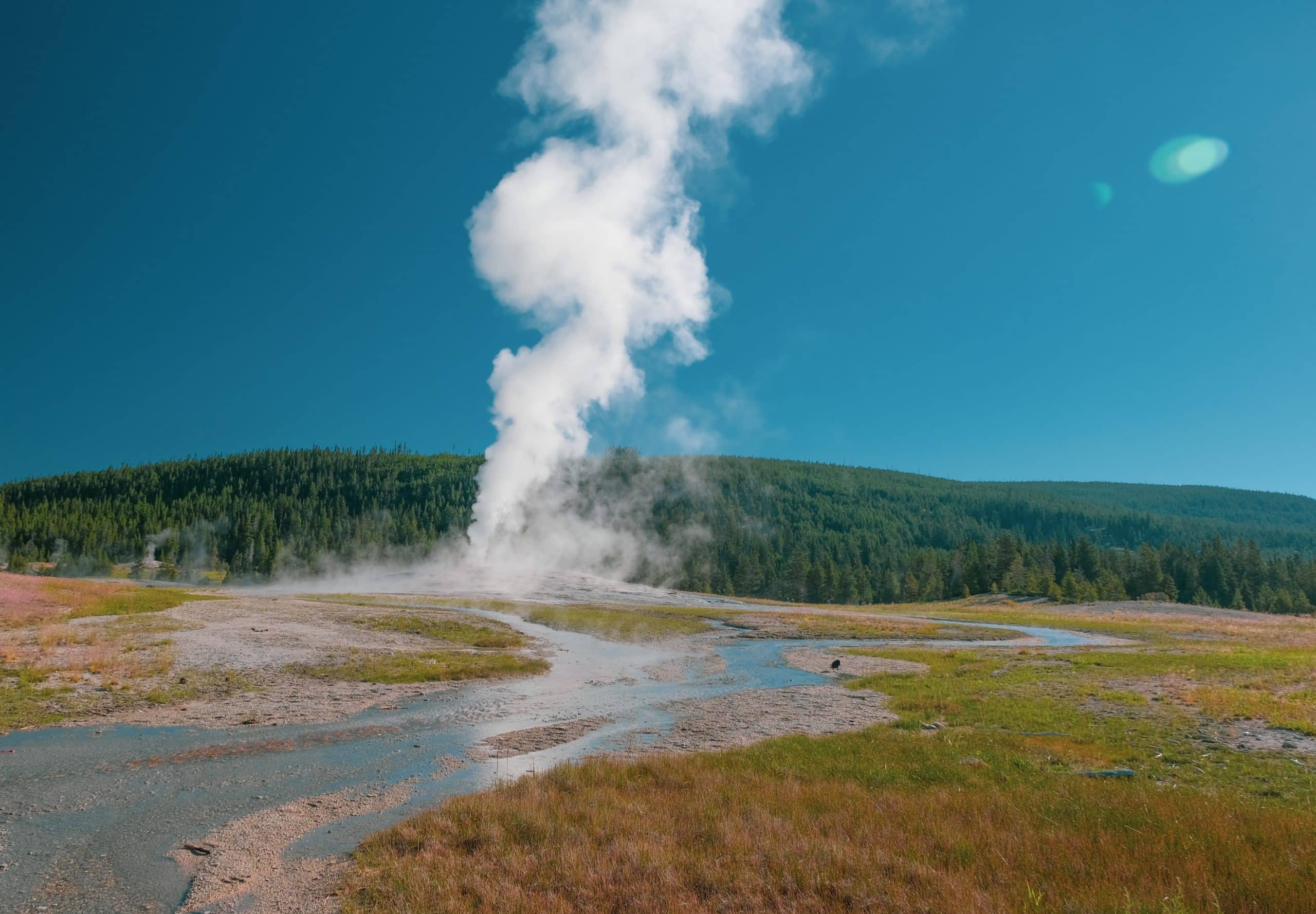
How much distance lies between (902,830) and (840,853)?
245 cm

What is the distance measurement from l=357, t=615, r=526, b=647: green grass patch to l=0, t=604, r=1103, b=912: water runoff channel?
16525mm

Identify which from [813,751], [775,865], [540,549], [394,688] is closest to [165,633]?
[394,688]

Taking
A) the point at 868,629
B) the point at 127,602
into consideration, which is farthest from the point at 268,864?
the point at 868,629

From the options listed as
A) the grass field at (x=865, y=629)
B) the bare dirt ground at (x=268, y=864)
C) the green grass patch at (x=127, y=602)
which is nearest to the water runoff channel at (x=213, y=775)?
the bare dirt ground at (x=268, y=864)

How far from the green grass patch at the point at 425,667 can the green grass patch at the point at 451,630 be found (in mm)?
6097

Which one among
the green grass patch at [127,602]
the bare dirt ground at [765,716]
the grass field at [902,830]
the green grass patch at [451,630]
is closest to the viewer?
the grass field at [902,830]

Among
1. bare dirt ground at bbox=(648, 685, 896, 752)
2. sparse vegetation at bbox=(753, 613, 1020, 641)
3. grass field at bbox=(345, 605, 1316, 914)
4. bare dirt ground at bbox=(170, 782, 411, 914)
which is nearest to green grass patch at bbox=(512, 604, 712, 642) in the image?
sparse vegetation at bbox=(753, 613, 1020, 641)

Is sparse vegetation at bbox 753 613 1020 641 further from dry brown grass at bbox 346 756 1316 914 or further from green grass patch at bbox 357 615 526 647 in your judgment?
dry brown grass at bbox 346 756 1316 914

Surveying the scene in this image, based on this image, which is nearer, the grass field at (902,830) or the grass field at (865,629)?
the grass field at (902,830)

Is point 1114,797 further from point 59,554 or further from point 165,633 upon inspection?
point 59,554

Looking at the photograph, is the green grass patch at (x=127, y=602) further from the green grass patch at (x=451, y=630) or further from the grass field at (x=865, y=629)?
the grass field at (x=865, y=629)

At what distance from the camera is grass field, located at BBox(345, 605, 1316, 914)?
37.2 ft

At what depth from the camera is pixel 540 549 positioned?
16488 cm

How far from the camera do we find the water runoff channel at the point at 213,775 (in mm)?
13336
